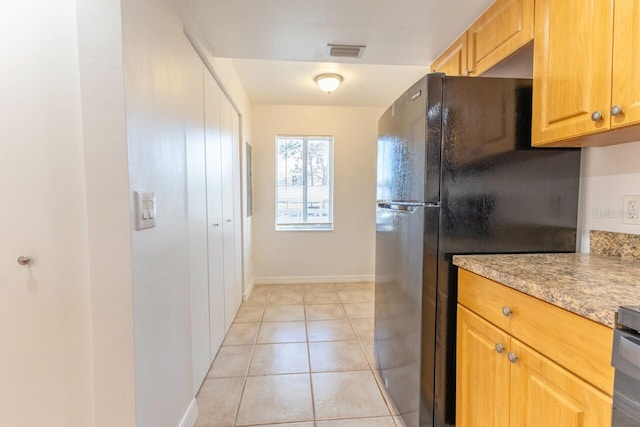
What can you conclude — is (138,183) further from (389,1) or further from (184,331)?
(389,1)

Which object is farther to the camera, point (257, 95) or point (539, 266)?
point (257, 95)

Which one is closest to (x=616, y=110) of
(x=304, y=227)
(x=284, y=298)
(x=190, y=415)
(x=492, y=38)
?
(x=492, y=38)

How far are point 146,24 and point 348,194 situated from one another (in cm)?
315

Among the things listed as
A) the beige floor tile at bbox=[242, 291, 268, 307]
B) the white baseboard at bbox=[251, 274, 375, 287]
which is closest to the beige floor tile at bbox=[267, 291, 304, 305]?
Result: the beige floor tile at bbox=[242, 291, 268, 307]

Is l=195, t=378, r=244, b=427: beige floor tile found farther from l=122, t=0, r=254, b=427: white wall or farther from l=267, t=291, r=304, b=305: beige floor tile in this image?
l=267, t=291, r=304, b=305: beige floor tile

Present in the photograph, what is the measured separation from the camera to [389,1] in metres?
1.38

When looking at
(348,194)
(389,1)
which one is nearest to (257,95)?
(348,194)

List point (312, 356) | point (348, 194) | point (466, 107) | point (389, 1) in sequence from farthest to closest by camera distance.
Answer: point (348, 194) < point (312, 356) < point (389, 1) < point (466, 107)

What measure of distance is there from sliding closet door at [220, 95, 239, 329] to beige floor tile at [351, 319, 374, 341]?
3.84 ft

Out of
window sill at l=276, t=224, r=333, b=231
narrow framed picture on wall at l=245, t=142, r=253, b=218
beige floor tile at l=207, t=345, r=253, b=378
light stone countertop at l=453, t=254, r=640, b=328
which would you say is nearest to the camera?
light stone countertop at l=453, t=254, r=640, b=328

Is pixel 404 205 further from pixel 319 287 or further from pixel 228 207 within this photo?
pixel 319 287

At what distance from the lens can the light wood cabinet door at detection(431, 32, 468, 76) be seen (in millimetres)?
1646

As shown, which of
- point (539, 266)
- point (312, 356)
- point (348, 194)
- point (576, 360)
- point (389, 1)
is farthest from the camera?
point (348, 194)

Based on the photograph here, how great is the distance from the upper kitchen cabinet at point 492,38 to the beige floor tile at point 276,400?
2116 millimetres
